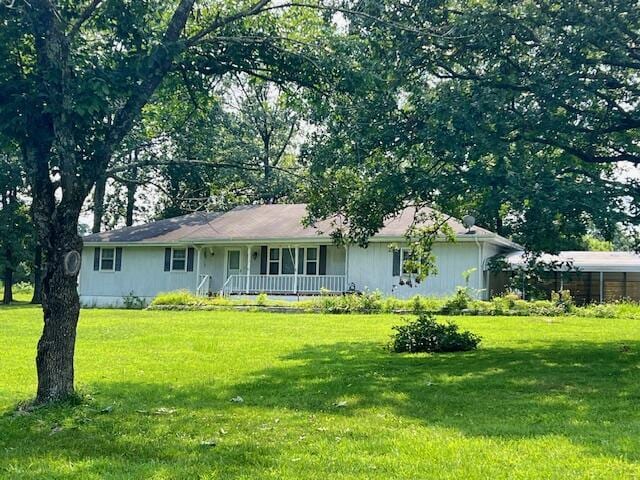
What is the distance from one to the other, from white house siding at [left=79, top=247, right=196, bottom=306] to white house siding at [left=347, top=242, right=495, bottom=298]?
7.99 meters

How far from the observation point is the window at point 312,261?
28.6 metres

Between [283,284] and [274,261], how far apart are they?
1.79m

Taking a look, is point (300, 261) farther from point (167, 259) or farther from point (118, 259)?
point (118, 259)

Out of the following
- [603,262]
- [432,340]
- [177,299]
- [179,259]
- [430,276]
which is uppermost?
[603,262]

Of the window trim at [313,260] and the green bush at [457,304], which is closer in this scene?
the green bush at [457,304]

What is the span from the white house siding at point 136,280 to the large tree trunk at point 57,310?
2330 cm

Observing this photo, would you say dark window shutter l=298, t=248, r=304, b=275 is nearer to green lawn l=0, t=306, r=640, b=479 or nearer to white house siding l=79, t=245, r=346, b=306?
white house siding l=79, t=245, r=346, b=306

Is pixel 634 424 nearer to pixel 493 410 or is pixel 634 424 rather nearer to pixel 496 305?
pixel 493 410

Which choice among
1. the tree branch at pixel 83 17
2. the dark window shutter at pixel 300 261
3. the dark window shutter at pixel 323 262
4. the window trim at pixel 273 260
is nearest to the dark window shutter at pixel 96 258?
the window trim at pixel 273 260

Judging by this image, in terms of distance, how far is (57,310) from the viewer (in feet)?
23.9

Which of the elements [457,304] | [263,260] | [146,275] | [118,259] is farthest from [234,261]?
[457,304]

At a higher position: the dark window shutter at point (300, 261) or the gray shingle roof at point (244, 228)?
the gray shingle roof at point (244, 228)

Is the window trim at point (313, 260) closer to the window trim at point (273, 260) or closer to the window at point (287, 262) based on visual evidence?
the window at point (287, 262)

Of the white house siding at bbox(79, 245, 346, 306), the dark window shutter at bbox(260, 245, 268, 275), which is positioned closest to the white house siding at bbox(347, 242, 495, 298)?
the dark window shutter at bbox(260, 245, 268, 275)
